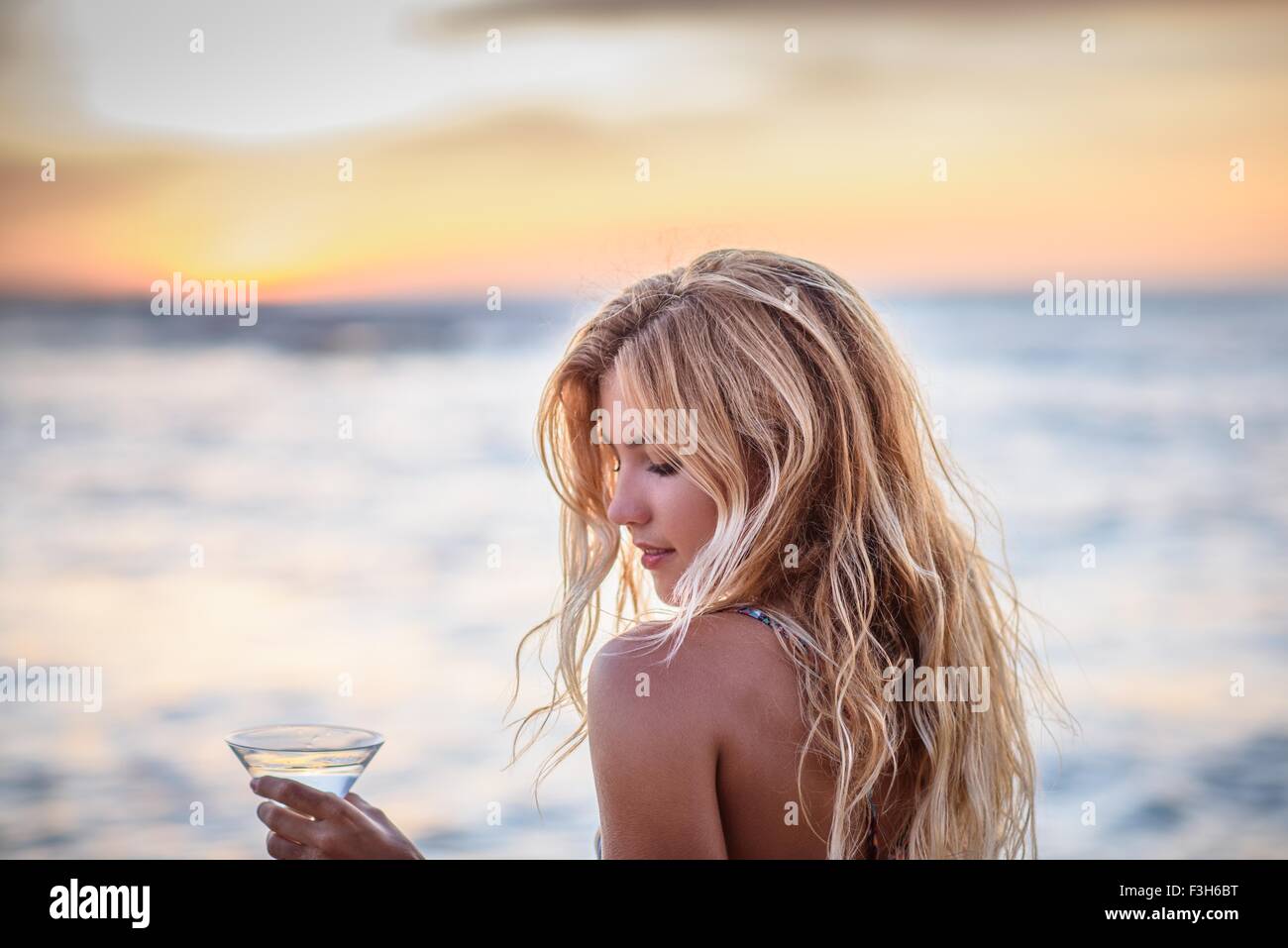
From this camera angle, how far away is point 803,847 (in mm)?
1747

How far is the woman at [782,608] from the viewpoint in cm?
167

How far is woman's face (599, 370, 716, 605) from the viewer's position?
1961 mm

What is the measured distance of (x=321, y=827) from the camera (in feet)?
5.85

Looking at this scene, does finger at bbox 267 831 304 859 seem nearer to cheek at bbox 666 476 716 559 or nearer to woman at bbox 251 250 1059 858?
woman at bbox 251 250 1059 858

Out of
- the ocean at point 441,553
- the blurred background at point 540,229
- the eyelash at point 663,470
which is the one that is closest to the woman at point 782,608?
the eyelash at point 663,470

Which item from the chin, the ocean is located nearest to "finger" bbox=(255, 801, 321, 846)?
the chin

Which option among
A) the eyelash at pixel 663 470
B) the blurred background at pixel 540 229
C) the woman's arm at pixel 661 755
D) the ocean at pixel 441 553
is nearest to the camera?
the woman's arm at pixel 661 755

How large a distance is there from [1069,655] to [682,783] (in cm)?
557

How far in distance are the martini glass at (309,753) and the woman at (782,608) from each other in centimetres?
7

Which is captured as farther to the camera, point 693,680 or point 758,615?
point 758,615

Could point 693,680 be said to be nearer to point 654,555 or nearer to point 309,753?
point 654,555

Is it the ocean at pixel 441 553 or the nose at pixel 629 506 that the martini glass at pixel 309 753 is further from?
the ocean at pixel 441 553

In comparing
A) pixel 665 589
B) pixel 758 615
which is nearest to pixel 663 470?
pixel 665 589

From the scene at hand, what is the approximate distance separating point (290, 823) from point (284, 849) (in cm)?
4
